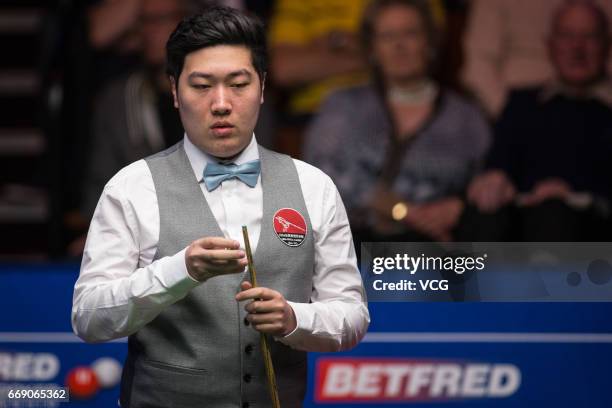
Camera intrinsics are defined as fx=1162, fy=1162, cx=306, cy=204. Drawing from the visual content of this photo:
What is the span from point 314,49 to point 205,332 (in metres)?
2.51

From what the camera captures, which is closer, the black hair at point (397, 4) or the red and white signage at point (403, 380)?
the red and white signage at point (403, 380)

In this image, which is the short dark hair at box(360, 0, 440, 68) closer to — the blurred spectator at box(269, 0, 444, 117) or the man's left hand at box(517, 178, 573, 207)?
the blurred spectator at box(269, 0, 444, 117)

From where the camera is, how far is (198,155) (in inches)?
108

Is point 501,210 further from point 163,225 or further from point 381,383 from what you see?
point 163,225

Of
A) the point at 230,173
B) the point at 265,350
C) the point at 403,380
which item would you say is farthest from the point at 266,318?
the point at 403,380

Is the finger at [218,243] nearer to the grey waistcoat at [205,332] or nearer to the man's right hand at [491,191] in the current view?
the grey waistcoat at [205,332]

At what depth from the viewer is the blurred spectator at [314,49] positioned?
4887 millimetres

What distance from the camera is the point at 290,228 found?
2.68m

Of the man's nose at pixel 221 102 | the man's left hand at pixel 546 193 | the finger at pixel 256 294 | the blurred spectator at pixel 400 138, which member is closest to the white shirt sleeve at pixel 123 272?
the finger at pixel 256 294

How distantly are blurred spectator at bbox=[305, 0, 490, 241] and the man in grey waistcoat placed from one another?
5.66ft

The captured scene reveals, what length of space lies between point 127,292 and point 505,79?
8.81 feet

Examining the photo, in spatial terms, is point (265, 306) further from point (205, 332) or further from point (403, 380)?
point (403, 380)

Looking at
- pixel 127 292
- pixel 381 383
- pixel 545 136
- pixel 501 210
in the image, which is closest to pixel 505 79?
pixel 545 136

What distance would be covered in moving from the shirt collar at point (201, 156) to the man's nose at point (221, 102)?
136 mm
